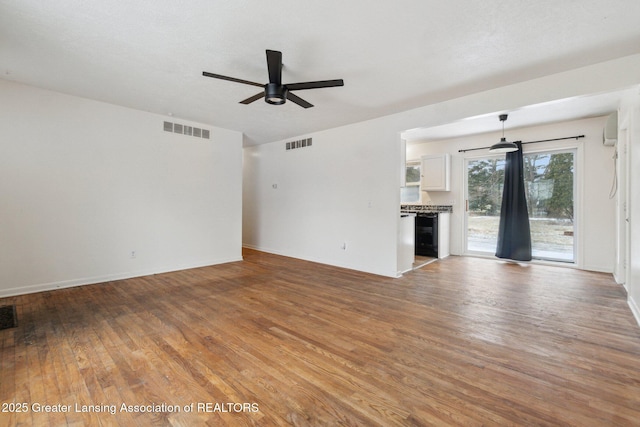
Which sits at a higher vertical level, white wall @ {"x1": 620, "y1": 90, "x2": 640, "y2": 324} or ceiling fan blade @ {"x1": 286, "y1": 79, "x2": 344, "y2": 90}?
ceiling fan blade @ {"x1": 286, "y1": 79, "x2": 344, "y2": 90}

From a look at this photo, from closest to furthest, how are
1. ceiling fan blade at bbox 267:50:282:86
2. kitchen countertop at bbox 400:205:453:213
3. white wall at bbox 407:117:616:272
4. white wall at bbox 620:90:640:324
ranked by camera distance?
ceiling fan blade at bbox 267:50:282:86 < white wall at bbox 620:90:640:324 < white wall at bbox 407:117:616:272 < kitchen countertop at bbox 400:205:453:213

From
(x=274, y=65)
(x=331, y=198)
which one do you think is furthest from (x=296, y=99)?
(x=331, y=198)

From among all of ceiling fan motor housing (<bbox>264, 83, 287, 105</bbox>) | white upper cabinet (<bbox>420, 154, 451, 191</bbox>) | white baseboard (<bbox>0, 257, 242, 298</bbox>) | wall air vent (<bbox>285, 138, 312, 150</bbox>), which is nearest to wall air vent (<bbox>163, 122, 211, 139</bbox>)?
wall air vent (<bbox>285, 138, 312, 150</bbox>)

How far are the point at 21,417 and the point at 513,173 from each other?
289 inches

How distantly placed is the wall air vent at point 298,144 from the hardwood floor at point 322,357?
3.35 metres

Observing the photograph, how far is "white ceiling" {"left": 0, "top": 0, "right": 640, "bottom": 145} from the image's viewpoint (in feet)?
7.12

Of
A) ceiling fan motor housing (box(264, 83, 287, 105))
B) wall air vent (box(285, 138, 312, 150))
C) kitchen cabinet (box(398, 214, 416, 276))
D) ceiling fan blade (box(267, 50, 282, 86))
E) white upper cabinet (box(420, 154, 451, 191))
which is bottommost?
kitchen cabinet (box(398, 214, 416, 276))

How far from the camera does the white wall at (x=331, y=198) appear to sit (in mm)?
4770

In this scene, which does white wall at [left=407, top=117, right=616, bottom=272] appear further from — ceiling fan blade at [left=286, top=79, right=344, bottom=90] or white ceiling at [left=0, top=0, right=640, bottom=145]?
ceiling fan blade at [left=286, top=79, right=344, bottom=90]

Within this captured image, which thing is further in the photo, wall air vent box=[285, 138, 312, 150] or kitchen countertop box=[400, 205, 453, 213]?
kitchen countertop box=[400, 205, 453, 213]

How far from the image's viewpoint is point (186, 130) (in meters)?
5.16

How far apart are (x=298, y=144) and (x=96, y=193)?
3.78 metres

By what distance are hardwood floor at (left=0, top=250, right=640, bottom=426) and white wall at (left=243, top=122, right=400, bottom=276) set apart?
1.30 meters

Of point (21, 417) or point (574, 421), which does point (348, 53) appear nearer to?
point (574, 421)
